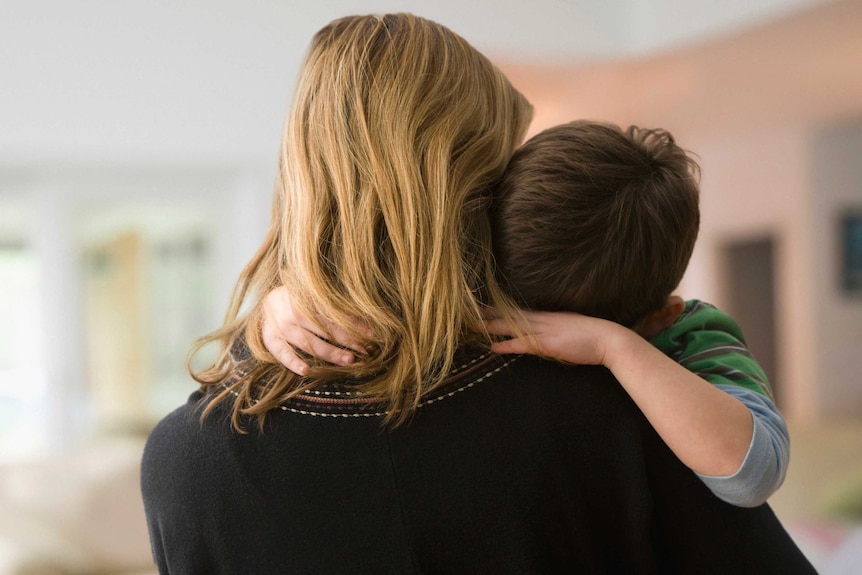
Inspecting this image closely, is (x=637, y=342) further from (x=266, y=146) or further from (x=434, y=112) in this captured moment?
(x=266, y=146)

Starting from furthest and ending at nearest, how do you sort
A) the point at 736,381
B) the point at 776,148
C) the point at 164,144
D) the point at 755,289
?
the point at 755,289 < the point at 776,148 < the point at 164,144 < the point at 736,381

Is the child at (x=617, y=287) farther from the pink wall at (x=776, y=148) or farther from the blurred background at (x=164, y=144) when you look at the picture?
the pink wall at (x=776, y=148)

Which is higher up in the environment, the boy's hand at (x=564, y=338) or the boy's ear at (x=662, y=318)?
the boy's hand at (x=564, y=338)

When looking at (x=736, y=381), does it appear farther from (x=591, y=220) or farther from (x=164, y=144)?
(x=164, y=144)

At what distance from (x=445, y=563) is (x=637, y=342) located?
0.26m

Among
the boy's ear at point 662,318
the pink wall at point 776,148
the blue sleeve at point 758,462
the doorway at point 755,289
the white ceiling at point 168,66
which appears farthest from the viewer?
the doorway at point 755,289

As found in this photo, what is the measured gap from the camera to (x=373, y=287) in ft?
2.50

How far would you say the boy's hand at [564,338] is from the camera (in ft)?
2.53

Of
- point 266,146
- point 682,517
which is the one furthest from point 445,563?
point 266,146

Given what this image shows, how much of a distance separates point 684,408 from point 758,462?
9 centimetres

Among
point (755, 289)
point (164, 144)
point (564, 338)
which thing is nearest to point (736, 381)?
point (564, 338)

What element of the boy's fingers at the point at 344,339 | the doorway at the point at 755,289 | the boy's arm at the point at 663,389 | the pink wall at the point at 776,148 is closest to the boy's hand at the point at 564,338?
the boy's arm at the point at 663,389

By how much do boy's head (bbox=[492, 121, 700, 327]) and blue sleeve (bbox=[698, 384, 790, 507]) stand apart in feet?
0.47

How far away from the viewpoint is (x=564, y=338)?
777mm
